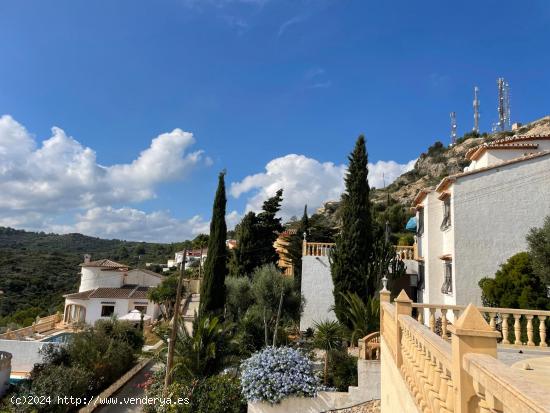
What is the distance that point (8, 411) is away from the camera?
12172mm

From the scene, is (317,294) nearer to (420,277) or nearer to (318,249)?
(318,249)

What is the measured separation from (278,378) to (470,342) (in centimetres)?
998

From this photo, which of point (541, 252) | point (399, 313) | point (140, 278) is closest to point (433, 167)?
point (140, 278)

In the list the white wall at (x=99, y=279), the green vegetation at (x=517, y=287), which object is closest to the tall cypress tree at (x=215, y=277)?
the green vegetation at (x=517, y=287)

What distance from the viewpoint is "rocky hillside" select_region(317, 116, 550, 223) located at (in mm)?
57500

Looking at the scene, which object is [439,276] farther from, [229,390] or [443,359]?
[443,359]

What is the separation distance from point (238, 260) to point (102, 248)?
297 feet

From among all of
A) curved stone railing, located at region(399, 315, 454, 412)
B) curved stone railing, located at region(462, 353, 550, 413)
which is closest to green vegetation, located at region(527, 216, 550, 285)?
curved stone railing, located at region(399, 315, 454, 412)

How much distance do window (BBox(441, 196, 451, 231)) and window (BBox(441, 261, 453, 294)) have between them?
4.80 ft

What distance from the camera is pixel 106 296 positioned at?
35.3 metres

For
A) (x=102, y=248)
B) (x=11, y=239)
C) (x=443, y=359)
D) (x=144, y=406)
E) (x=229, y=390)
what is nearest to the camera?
(x=443, y=359)

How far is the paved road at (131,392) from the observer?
43.2ft

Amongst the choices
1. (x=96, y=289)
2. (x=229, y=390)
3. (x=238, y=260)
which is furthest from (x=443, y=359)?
(x=96, y=289)

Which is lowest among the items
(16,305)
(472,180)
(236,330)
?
(16,305)
